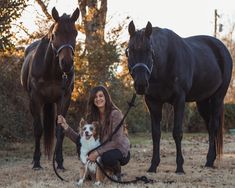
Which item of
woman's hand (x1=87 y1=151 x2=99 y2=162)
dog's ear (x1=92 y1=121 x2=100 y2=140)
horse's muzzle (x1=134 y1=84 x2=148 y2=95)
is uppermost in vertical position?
horse's muzzle (x1=134 y1=84 x2=148 y2=95)

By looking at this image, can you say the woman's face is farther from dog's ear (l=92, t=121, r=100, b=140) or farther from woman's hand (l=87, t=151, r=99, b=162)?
woman's hand (l=87, t=151, r=99, b=162)

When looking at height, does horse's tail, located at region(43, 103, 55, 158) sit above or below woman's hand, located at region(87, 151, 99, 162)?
above

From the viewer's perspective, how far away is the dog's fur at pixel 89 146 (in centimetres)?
568

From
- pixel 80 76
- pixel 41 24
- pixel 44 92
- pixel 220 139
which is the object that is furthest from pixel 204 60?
pixel 41 24

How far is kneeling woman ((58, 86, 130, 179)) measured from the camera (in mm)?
5750

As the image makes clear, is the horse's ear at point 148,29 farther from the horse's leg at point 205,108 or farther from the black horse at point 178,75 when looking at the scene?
the horse's leg at point 205,108

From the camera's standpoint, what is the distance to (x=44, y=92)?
750 centimetres

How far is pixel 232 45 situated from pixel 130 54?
102ft

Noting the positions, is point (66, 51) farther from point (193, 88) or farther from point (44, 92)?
point (193, 88)

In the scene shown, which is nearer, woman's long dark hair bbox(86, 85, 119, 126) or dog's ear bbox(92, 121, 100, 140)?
dog's ear bbox(92, 121, 100, 140)

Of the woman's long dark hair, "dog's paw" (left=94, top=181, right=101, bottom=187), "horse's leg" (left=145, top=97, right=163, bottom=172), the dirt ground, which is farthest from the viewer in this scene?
"horse's leg" (left=145, top=97, right=163, bottom=172)

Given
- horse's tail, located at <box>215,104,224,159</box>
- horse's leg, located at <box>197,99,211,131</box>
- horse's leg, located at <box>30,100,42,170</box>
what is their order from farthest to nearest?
1. horse's leg, located at <box>197,99,211,131</box>
2. horse's tail, located at <box>215,104,224,159</box>
3. horse's leg, located at <box>30,100,42,170</box>

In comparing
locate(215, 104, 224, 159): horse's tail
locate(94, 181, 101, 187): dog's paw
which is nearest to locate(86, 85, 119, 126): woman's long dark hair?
locate(94, 181, 101, 187): dog's paw

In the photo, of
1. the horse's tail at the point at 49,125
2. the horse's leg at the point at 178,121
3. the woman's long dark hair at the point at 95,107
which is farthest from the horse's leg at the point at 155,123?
the horse's tail at the point at 49,125
